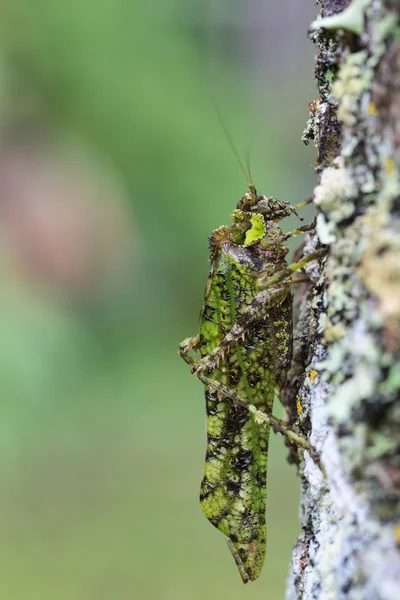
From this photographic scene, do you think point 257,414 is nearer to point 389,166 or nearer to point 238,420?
point 238,420

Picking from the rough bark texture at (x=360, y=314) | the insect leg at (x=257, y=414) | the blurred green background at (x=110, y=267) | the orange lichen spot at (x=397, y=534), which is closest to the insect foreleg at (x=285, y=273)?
the rough bark texture at (x=360, y=314)

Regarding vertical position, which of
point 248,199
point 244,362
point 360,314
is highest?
point 248,199

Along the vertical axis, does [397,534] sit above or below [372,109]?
below

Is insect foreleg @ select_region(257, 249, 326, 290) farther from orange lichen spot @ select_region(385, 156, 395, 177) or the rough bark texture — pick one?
orange lichen spot @ select_region(385, 156, 395, 177)

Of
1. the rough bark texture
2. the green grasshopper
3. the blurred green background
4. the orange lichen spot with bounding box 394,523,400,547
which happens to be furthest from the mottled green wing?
the blurred green background

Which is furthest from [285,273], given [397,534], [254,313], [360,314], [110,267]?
[110,267]

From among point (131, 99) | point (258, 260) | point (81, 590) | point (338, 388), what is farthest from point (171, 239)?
point (338, 388)
